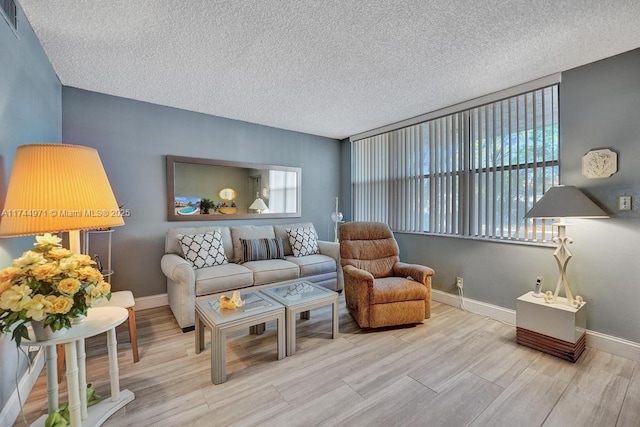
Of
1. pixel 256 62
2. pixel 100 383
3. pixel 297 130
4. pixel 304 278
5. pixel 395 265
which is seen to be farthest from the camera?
pixel 297 130

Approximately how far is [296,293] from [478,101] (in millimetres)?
2861

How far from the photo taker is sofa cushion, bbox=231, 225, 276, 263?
361cm

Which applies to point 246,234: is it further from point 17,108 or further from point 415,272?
point 17,108

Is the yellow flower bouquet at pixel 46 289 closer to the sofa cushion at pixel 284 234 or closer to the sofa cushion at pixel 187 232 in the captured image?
the sofa cushion at pixel 187 232

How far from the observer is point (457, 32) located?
6.45 ft

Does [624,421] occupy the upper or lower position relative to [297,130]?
lower

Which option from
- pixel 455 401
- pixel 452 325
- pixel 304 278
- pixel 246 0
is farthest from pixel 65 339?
pixel 452 325

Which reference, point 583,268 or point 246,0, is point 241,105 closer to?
point 246,0

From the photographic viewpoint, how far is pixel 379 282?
9.68ft

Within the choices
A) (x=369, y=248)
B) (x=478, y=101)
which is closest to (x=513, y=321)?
(x=369, y=248)

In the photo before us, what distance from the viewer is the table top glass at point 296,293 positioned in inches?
97.0

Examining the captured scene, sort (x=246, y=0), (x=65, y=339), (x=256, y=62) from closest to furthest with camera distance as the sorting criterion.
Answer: (x=65, y=339) → (x=246, y=0) → (x=256, y=62)

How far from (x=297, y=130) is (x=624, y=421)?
4.39m

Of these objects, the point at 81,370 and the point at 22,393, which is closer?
the point at 81,370
